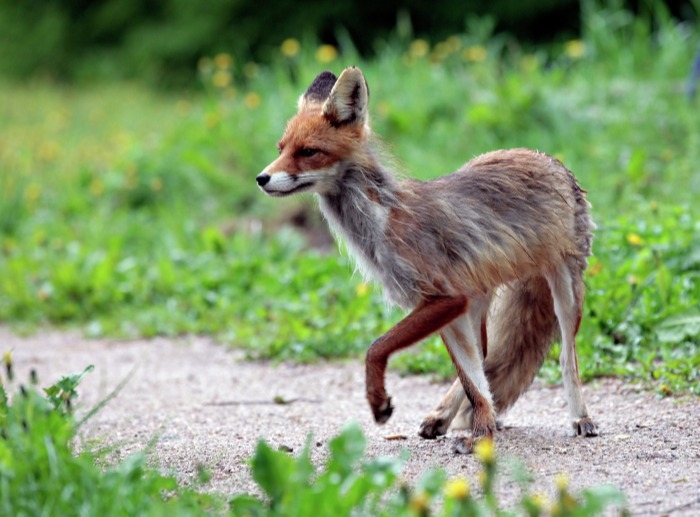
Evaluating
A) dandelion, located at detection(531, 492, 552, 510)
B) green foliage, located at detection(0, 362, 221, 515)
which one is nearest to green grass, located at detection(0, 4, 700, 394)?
dandelion, located at detection(531, 492, 552, 510)

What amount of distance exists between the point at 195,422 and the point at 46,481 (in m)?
2.20

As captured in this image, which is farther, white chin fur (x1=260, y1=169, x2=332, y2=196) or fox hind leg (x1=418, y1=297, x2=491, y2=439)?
fox hind leg (x1=418, y1=297, x2=491, y2=439)

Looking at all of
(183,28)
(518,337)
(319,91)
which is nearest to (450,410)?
(518,337)

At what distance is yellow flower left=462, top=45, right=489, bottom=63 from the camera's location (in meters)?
11.1

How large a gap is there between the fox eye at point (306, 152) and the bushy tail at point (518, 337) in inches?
47.9

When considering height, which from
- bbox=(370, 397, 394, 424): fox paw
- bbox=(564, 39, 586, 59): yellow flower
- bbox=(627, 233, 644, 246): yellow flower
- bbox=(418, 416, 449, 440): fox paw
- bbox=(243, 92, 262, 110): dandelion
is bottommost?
bbox=(627, 233, 644, 246): yellow flower

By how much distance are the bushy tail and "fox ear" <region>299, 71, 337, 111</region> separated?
1302mm

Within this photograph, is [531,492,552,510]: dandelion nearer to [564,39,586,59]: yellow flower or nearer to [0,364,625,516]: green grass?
Result: [0,364,625,516]: green grass

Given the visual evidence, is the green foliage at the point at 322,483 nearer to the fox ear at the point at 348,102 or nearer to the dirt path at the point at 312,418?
the dirt path at the point at 312,418

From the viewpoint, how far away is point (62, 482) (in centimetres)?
346

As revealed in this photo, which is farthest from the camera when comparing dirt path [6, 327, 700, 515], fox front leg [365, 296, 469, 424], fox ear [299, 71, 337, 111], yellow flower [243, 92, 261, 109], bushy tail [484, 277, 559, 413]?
yellow flower [243, 92, 261, 109]

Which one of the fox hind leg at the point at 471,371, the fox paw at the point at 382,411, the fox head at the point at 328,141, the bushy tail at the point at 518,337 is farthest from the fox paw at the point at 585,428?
the fox head at the point at 328,141

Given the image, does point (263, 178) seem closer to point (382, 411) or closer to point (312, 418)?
point (382, 411)

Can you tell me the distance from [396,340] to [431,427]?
2.16ft
